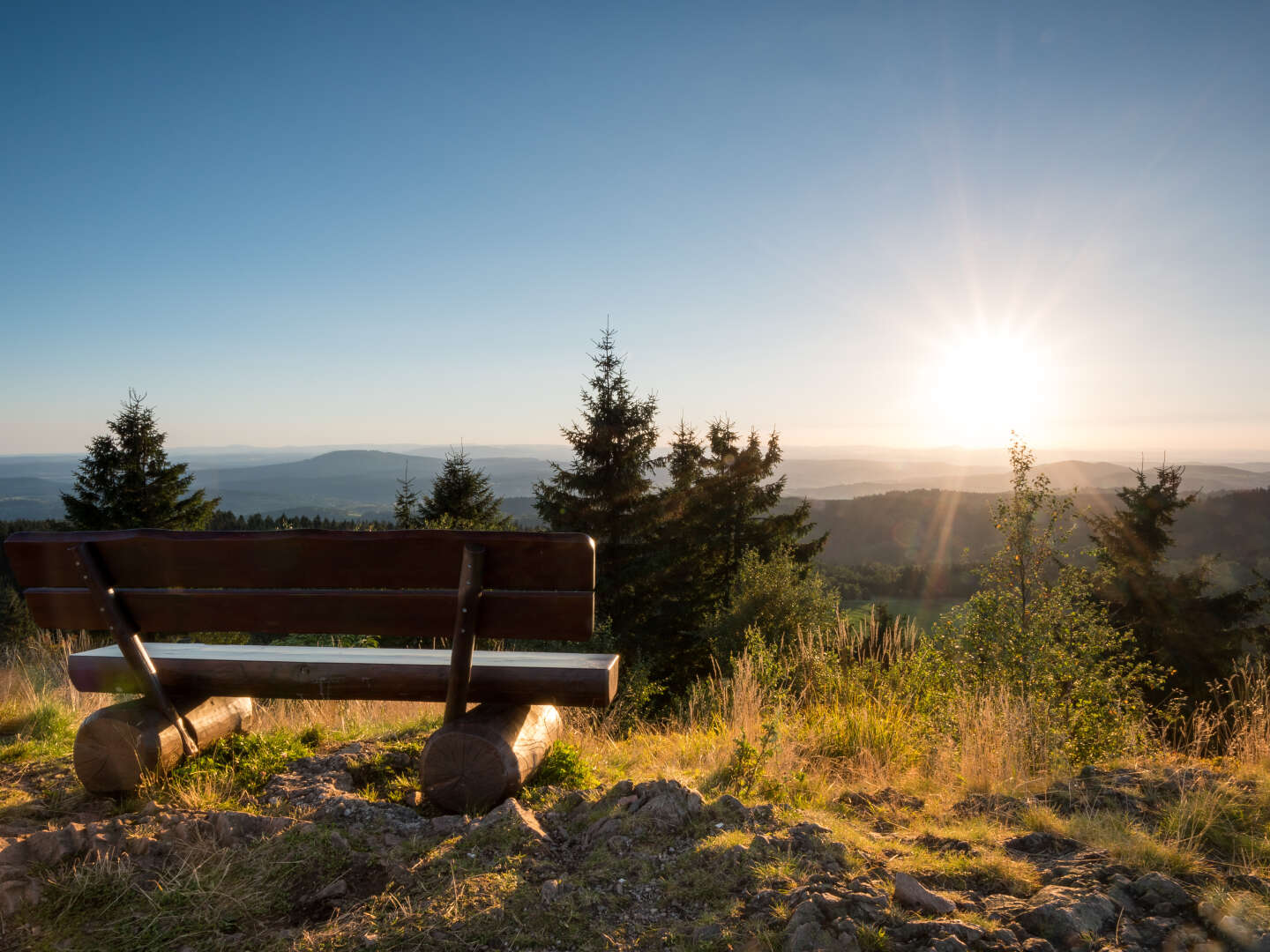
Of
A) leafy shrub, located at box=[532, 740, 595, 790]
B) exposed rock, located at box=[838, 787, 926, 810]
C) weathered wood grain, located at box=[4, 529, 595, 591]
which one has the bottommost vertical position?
exposed rock, located at box=[838, 787, 926, 810]

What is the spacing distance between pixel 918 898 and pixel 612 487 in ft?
80.6

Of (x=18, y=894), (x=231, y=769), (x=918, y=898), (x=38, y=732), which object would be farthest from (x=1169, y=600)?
(x=18, y=894)

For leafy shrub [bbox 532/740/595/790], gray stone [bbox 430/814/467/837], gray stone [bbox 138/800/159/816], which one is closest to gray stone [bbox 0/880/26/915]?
gray stone [bbox 138/800/159/816]

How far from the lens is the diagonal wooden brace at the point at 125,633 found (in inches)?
130

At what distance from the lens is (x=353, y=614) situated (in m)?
3.34

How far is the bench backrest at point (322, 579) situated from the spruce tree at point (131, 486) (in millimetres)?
30159

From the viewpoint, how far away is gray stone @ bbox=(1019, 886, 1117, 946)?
2090mm

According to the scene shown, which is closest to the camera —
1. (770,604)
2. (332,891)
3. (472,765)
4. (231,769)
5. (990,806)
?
(332,891)

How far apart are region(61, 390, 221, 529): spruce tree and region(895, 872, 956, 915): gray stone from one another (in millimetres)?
33115

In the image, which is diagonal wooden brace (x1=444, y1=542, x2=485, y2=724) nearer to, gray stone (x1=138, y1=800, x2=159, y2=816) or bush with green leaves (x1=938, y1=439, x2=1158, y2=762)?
gray stone (x1=138, y1=800, x2=159, y2=816)

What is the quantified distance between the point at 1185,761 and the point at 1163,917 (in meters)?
2.85

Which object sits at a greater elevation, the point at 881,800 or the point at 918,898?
the point at 918,898

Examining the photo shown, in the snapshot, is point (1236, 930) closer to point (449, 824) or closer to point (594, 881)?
point (594, 881)

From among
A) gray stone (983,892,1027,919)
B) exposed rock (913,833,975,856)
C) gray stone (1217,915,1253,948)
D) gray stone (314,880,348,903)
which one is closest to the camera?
gray stone (1217,915,1253,948)
